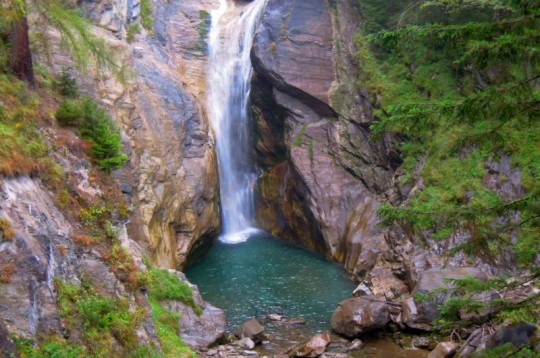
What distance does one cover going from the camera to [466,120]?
21.3 feet

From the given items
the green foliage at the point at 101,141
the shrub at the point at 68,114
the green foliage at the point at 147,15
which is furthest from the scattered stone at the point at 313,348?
the green foliage at the point at 147,15

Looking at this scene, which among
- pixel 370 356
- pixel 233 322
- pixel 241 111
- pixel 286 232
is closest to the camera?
pixel 370 356

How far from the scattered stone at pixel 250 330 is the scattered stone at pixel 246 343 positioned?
0.21 metres

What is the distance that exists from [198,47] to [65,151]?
1973cm

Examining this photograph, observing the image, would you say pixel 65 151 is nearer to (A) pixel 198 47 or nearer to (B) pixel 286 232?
(B) pixel 286 232

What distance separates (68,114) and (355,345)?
31.8ft

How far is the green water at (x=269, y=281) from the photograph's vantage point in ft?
54.5

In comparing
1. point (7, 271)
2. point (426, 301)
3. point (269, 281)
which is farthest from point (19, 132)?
point (269, 281)

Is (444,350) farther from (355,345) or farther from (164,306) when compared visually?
(164,306)

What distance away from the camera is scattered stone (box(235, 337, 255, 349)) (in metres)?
13.7

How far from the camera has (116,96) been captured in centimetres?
1980

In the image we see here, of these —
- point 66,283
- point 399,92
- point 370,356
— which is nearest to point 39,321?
point 66,283

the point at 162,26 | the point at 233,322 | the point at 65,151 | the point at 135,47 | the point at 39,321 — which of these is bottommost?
the point at 233,322

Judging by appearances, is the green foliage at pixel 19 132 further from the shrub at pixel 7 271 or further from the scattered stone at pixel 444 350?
the scattered stone at pixel 444 350
